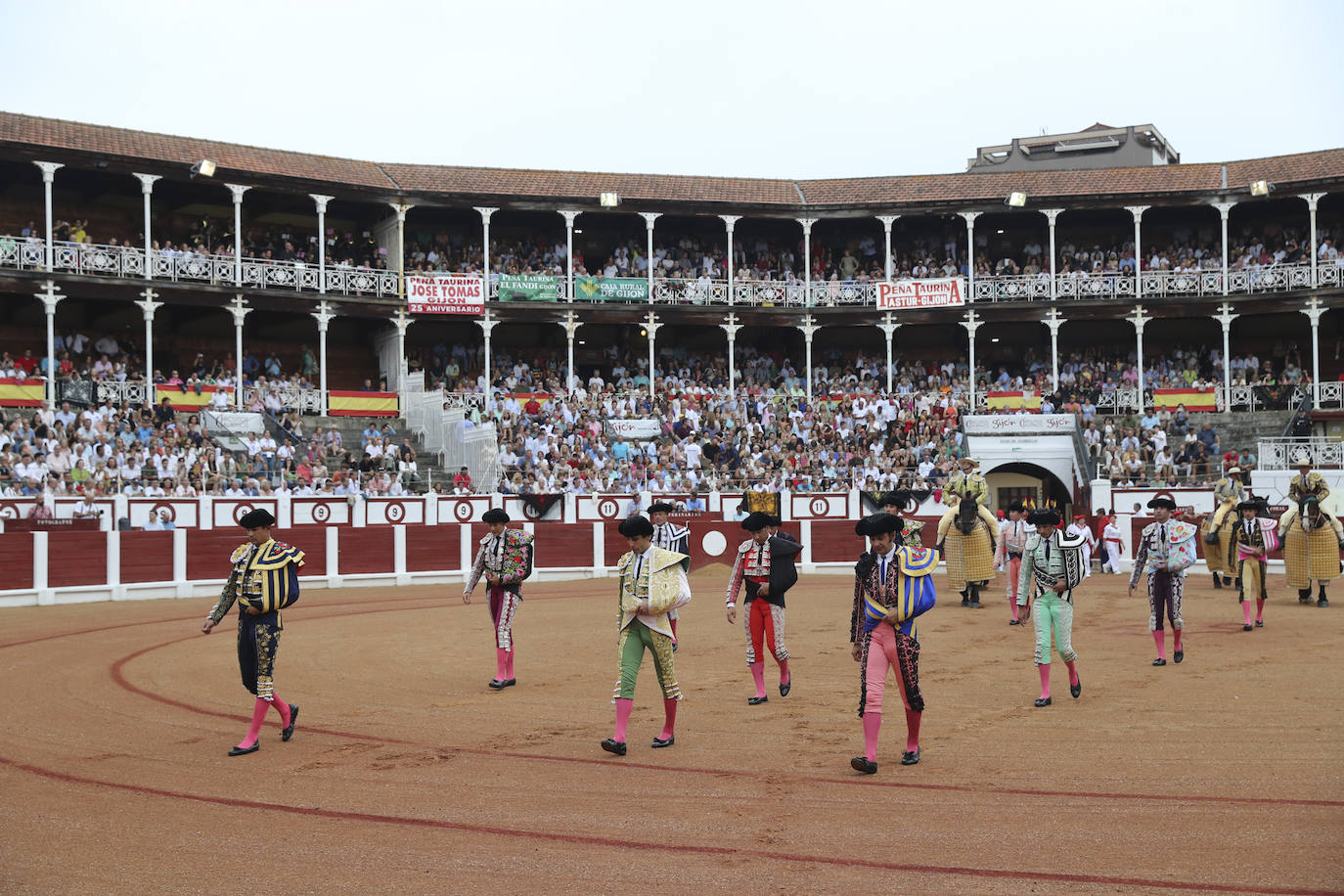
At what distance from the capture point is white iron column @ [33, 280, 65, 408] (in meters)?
25.7

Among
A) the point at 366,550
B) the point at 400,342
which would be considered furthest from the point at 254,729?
the point at 400,342

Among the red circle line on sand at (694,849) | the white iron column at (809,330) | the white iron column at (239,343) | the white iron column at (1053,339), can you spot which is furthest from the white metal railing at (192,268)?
the red circle line on sand at (694,849)

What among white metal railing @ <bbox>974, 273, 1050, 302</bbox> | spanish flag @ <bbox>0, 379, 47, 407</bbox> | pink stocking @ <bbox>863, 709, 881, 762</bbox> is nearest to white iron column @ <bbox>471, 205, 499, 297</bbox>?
spanish flag @ <bbox>0, 379, 47, 407</bbox>

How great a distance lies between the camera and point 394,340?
105ft

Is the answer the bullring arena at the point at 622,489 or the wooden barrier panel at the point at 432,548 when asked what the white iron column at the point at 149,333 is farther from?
the wooden barrier panel at the point at 432,548

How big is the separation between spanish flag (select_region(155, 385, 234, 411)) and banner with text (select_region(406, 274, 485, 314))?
5338mm

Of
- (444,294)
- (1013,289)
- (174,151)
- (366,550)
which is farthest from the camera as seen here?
(1013,289)

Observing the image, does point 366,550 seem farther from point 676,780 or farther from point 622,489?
point 676,780

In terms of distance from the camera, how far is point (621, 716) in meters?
7.23

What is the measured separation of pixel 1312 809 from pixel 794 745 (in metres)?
2.73

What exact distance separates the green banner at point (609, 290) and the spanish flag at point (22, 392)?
1274 cm

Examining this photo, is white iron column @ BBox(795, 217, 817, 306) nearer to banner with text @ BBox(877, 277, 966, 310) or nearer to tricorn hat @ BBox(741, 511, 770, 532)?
banner with text @ BBox(877, 277, 966, 310)

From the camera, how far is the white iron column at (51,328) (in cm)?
2566

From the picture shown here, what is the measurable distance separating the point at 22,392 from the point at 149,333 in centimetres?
345
